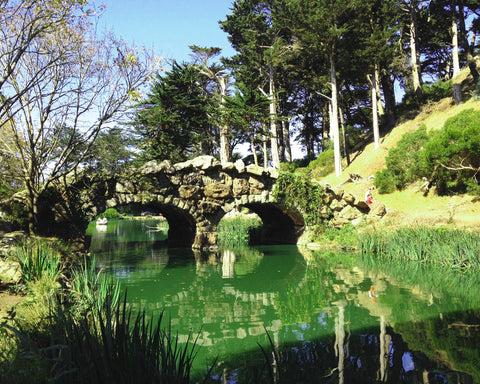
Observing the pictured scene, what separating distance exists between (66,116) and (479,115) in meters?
15.3

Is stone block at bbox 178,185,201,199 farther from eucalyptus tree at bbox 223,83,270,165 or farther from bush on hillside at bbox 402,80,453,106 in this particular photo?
bush on hillside at bbox 402,80,453,106

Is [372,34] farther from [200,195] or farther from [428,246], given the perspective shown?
[428,246]

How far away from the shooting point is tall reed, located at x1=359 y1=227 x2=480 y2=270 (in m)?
9.62

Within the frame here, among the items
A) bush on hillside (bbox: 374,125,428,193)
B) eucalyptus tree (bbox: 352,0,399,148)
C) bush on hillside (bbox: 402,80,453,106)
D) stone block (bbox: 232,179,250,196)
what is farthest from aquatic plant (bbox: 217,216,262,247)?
bush on hillside (bbox: 402,80,453,106)

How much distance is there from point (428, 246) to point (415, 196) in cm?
737

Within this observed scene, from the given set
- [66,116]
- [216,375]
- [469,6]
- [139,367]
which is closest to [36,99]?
[66,116]

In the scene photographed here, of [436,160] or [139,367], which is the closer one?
[139,367]

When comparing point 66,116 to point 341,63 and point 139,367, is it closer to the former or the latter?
point 139,367

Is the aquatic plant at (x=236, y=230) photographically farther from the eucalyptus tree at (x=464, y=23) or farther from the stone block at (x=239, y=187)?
the eucalyptus tree at (x=464, y=23)

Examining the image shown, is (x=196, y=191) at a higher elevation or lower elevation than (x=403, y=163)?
lower

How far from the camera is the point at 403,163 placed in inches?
748

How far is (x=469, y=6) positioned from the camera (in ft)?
92.9

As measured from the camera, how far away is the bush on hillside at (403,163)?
1847cm

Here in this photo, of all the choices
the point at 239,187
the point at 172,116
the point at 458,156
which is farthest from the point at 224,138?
the point at 458,156
